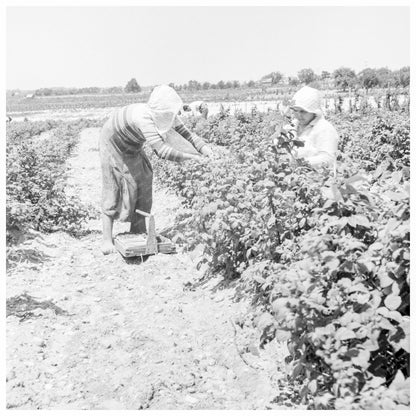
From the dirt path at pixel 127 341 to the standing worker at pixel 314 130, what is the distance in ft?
3.54

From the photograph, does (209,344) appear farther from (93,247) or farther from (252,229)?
(93,247)

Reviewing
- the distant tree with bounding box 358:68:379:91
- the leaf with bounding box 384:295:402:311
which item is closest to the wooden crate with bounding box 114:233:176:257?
the leaf with bounding box 384:295:402:311

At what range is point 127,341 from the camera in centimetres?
330

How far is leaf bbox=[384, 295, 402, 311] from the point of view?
1.96m

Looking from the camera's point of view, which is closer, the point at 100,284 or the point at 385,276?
the point at 385,276

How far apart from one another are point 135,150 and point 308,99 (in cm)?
189

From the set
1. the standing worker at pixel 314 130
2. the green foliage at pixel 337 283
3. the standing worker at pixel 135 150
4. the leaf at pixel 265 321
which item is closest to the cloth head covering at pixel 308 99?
the standing worker at pixel 314 130

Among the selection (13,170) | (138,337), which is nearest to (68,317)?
(138,337)

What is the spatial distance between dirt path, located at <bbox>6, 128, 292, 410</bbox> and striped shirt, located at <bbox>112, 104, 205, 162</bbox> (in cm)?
97

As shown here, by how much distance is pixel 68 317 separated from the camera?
3.68 metres

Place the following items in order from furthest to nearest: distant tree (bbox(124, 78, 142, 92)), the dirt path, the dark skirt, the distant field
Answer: distant tree (bbox(124, 78, 142, 92)) → the distant field → the dark skirt → the dirt path

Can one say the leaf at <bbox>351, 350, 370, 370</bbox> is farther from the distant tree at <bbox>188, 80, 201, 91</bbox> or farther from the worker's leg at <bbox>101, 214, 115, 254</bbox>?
the distant tree at <bbox>188, 80, 201, 91</bbox>

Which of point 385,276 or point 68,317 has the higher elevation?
point 385,276

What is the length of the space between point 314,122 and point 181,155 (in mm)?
1131
